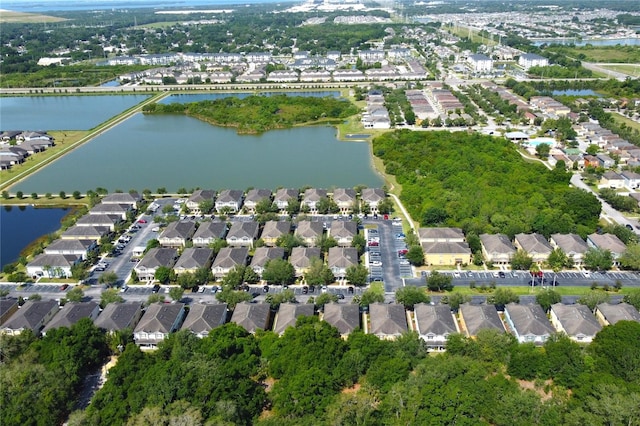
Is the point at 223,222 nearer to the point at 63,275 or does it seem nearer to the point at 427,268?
the point at 63,275

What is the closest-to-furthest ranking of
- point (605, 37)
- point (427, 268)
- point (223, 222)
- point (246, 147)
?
point (427, 268)
point (223, 222)
point (246, 147)
point (605, 37)

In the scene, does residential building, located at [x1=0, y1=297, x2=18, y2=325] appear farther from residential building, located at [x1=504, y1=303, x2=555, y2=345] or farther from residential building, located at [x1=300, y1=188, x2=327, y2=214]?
residential building, located at [x1=504, y1=303, x2=555, y2=345]

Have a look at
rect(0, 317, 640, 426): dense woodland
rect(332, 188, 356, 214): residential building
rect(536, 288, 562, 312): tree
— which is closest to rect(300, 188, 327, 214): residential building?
rect(332, 188, 356, 214): residential building

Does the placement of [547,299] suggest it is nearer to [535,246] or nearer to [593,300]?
[593,300]

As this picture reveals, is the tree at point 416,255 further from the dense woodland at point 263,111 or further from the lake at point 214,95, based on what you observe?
the lake at point 214,95

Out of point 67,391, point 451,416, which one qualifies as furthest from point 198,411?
point 451,416

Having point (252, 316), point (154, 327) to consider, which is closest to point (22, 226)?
point (154, 327)

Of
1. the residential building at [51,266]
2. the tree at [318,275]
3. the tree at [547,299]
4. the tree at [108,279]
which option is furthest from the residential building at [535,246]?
the residential building at [51,266]
